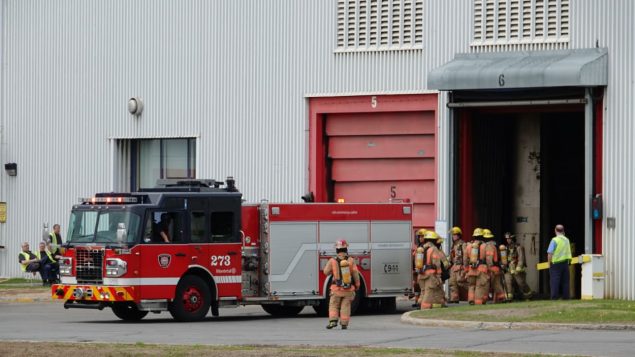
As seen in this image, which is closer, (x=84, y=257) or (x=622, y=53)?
(x=84, y=257)

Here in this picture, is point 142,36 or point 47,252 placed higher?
point 142,36

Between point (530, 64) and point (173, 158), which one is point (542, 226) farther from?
point (173, 158)

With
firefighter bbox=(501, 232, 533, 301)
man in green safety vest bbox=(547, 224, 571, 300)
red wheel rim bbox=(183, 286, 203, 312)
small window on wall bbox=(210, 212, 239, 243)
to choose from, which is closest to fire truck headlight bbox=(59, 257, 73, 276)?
red wheel rim bbox=(183, 286, 203, 312)

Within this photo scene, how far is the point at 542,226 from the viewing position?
37750 millimetres

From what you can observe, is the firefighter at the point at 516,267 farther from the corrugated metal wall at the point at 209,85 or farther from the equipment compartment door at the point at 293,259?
the equipment compartment door at the point at 293,259

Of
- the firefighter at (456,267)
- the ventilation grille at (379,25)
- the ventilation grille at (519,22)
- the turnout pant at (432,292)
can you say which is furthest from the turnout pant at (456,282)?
the ventilation grille at (379,25)

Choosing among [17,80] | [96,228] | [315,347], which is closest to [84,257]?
[96,228]

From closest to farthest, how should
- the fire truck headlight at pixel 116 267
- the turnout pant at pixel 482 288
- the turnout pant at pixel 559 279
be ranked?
the fire truck headlight at pixel 116 267 → the turnout pant at pixel 482 288 → the turnout pant at pixel 559 279

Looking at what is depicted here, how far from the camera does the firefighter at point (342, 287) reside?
24.9m

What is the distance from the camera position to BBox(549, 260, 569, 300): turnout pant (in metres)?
31.9

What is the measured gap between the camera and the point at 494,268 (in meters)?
31.3

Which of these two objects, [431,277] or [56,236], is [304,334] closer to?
[431,277]

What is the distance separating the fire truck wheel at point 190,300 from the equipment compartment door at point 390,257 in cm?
393

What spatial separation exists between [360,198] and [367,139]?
1555 mm
